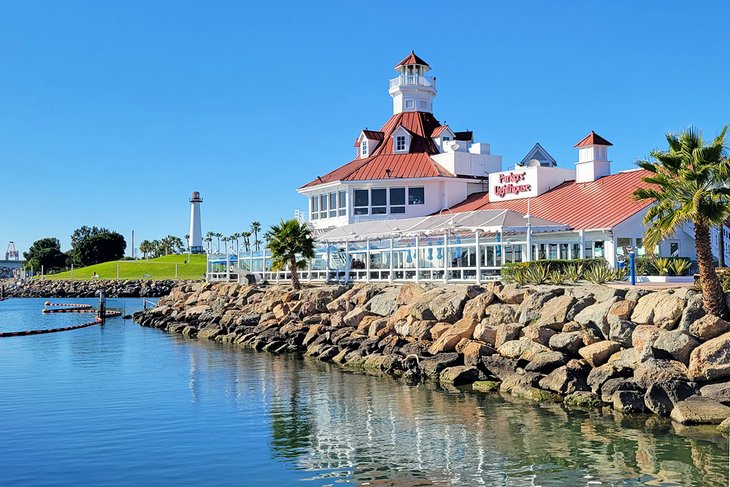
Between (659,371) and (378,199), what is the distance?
96.5 feet

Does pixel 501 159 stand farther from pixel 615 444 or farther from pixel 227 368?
pixel 615 444

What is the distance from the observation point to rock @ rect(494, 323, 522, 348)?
24344mm

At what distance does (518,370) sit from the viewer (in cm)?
2248

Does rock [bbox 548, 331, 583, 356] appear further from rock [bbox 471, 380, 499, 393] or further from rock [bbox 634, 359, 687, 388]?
rock [bbox 634, 359, 687, 388]

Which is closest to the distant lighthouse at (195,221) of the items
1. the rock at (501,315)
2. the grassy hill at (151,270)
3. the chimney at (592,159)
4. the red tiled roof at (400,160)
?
the grassy hill at (151,270)

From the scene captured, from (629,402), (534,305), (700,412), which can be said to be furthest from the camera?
(534,305)

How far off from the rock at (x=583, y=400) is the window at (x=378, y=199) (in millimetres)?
28230

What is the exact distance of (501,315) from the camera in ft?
84.2

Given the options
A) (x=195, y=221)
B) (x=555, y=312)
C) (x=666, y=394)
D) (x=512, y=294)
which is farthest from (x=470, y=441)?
(x=195, y=221)

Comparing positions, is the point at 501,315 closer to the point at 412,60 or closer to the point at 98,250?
the point at 412,60

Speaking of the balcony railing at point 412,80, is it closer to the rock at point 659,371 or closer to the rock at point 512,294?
the rock at point 512,294

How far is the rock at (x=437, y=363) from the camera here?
80.4 feet

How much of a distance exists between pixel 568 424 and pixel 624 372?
3.26 m

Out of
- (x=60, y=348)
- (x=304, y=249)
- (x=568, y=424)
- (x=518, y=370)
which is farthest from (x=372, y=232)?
(x=568, y=424)
